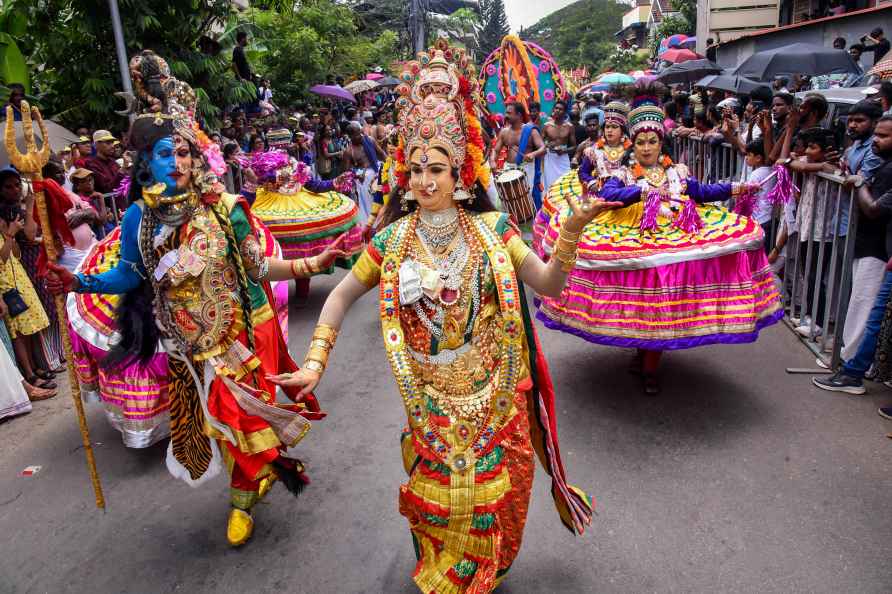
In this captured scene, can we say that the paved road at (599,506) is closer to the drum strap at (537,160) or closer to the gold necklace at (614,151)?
the gold necklace at (614,151)

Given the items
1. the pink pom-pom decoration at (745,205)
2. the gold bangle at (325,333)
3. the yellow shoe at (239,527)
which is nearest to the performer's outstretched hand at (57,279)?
the gold bangle at (325,333)

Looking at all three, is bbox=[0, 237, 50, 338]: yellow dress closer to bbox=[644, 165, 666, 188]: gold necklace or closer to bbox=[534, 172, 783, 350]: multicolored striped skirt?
bbox=[534, 172, 783, 350]: multicolored striped skirt

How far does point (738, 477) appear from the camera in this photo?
4.22m

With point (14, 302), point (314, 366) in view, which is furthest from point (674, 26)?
point (314, 366)

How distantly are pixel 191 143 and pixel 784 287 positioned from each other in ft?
19.5

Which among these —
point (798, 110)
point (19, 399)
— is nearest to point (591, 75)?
point (798, 110)

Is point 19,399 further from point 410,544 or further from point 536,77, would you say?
point 536,77

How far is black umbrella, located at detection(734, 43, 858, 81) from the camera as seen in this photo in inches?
421

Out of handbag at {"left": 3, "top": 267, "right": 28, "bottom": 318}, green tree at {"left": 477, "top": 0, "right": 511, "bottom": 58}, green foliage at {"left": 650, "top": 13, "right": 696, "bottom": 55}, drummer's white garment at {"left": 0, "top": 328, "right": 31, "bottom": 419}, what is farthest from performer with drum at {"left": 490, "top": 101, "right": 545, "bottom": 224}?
green tree at {"left": 477, "top": 0, "right": 511, "bottom": 58}

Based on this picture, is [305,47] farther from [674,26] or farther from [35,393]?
[674,26]

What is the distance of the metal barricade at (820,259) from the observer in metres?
5.42

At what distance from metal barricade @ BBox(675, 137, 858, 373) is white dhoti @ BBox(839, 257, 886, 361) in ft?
0.41

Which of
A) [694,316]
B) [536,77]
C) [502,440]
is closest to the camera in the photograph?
[502,440]

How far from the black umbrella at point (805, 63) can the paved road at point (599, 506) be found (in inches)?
280
